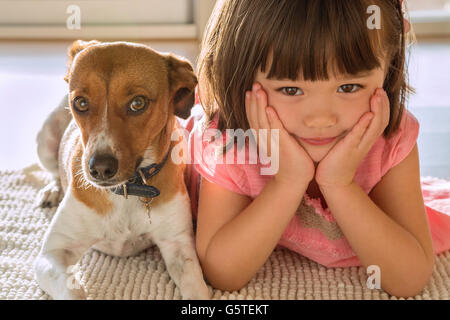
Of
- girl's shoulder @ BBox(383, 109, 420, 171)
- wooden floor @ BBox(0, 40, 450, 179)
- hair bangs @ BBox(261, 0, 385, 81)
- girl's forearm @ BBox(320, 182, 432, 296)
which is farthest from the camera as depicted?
wooden floor @ BBox(0, 40, 450, 179)

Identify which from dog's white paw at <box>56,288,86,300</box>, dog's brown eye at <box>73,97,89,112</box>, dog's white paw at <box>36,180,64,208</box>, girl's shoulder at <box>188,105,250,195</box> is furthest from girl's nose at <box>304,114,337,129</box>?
dog's white paw at <box>36,180,64,208</box>

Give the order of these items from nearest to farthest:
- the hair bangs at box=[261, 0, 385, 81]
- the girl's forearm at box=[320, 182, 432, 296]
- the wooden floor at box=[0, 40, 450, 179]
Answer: the hair bangs at box=[261, 0, 385, 81]
the girl's forearm at box=[320, 182, 432, 296]
the wooden floor at box=[0, 40, 450, 179]

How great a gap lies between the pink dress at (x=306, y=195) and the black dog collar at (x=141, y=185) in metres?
0.12

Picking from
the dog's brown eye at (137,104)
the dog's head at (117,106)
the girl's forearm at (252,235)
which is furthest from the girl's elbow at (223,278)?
the dog's brown eye at (137,104)

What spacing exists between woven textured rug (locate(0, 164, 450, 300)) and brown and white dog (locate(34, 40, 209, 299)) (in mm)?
41

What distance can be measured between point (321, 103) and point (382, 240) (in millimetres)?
333

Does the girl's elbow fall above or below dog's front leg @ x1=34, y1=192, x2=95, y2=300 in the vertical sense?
below

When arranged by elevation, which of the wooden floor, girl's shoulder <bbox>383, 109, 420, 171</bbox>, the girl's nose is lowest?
the wooden floor

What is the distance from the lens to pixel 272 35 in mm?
1198

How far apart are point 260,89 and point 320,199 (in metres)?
0.36

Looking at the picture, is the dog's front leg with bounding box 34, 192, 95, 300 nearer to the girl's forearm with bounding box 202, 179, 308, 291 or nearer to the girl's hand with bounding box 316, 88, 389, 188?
the girl's forearm with bounding box 202, 179, 308, 291

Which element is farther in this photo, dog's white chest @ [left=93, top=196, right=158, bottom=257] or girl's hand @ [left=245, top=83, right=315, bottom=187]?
dog's white chest @ [left=93, top=196, right=158, bottom=257]

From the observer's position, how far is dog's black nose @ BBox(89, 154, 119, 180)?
1199mm
